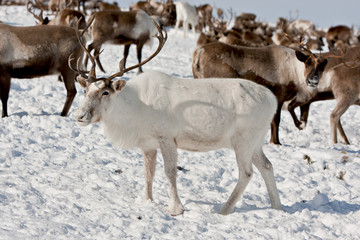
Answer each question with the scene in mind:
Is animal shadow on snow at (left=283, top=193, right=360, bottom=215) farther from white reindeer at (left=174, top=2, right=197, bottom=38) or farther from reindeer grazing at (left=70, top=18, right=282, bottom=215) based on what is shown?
white reindeer at (left=174, top=2, right=197, bottom=38)

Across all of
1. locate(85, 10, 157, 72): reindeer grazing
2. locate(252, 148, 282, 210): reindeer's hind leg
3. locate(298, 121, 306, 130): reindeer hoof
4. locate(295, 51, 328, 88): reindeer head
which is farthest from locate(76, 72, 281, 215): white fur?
locate(85, 10, 157, 72): reindeer grazing

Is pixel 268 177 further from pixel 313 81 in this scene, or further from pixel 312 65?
pixel 312 65

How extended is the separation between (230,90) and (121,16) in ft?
24.0

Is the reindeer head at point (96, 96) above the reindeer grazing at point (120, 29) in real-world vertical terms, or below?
above

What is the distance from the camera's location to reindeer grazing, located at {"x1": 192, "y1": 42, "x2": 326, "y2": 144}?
23.6ft

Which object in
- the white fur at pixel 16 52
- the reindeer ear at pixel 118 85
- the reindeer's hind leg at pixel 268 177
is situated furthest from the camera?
the white fur at pixel 16 52

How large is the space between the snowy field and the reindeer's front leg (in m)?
0.11

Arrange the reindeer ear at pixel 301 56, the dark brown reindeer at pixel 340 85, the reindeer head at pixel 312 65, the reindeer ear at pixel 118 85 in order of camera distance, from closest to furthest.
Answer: the reindeer ear at pixel 118 85
the reindeer head at pixel 312 65
the reindeer ear at pixel 301 56
the dark brown reindeer at pixel 340 85

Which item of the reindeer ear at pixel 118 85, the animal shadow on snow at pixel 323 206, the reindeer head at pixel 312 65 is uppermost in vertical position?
the reindeer ear at pixel 118 85

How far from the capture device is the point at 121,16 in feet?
36.1

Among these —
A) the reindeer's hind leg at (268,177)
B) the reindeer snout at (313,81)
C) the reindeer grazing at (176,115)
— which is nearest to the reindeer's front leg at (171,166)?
the reindeer grazing at (176,115)

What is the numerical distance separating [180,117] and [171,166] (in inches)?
17.8

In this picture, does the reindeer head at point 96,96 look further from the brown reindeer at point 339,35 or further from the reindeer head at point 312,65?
the brown reindeer at point 339,35

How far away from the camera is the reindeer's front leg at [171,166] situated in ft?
13.4
